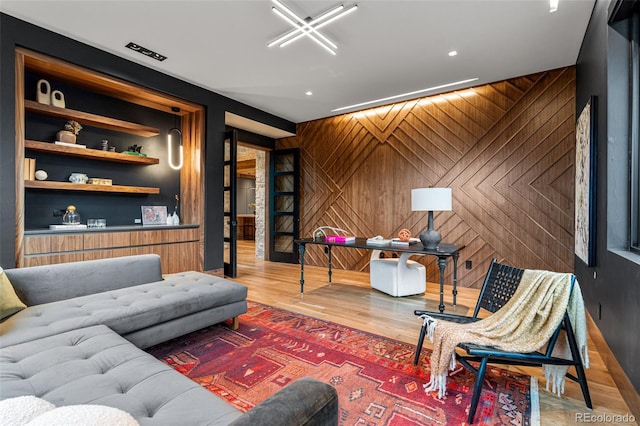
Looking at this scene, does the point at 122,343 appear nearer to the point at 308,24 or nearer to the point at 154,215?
the point at 308,24

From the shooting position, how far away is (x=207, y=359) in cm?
218

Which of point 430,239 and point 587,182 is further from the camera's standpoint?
point 430,239

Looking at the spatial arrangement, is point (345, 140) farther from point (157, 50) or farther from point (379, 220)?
point (157, 50)

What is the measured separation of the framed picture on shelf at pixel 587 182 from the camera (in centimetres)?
246

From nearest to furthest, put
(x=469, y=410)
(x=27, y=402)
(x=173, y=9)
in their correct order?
(x=27, y=402) < (x=469, y=410) < (x=173, y=9)

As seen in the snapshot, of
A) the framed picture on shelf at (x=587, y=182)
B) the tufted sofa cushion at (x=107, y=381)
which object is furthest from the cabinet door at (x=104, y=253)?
the framed picture on shelf at (x=587, y=182)

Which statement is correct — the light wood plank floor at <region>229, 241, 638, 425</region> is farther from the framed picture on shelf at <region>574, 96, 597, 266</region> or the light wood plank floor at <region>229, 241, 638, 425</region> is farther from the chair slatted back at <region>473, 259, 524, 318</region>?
the framed picture on shelf at <region>574, 96, 597, 266</region>

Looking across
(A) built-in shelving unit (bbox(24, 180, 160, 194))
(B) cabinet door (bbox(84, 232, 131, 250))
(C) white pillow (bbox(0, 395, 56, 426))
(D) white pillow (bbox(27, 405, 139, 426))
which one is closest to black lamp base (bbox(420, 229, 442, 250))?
(D) white pillow (bbox(27, 405, 139, 426))

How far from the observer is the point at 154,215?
4.45 m

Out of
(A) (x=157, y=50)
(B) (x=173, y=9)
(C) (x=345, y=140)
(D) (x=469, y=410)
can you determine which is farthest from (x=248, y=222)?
(D) (x=469, y=410)

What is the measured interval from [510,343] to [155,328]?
2.25 meters

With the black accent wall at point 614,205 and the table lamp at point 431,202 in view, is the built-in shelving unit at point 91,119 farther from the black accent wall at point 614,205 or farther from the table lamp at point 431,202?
the black accent wall at point 614,205

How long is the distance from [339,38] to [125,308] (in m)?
3.03

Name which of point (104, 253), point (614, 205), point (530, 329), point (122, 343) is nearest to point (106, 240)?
point (104, 253)
